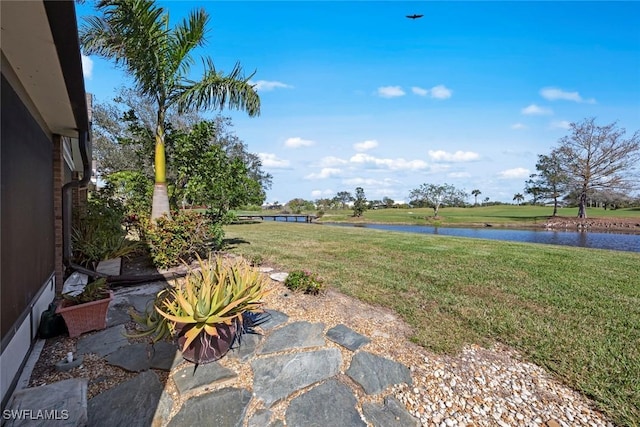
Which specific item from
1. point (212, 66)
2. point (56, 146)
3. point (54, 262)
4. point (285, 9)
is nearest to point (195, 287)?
point (54, 262)

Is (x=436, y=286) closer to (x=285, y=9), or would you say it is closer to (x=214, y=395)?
(x=214, y=395)

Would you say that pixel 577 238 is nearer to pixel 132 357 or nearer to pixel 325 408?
pixel 325 408

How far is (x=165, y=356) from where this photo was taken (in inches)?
89.9

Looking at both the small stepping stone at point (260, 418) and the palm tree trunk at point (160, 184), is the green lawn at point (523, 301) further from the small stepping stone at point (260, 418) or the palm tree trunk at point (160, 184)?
the palm tree trunk at point (160, 184)

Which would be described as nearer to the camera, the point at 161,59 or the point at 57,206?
the point at 57,206

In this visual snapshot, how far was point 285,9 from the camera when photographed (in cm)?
790

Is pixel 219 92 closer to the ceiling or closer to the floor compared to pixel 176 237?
closer to the ceiling

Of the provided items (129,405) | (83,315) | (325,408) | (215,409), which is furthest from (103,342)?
(325,408)

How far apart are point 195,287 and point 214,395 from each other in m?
0.92

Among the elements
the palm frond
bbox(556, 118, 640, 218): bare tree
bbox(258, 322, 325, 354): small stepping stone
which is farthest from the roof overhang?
bbox(556, 118, 640, 218): bare tree

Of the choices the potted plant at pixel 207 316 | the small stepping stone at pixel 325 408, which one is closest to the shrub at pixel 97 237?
the potted plant at pixel 207 316

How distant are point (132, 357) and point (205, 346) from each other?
65 centimetres

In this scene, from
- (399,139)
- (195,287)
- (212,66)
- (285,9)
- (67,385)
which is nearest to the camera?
(67,385)

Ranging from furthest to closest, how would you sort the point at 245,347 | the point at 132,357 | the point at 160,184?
1. the point at 160,184
2. the point at 245,347
3. the point at 132,357
